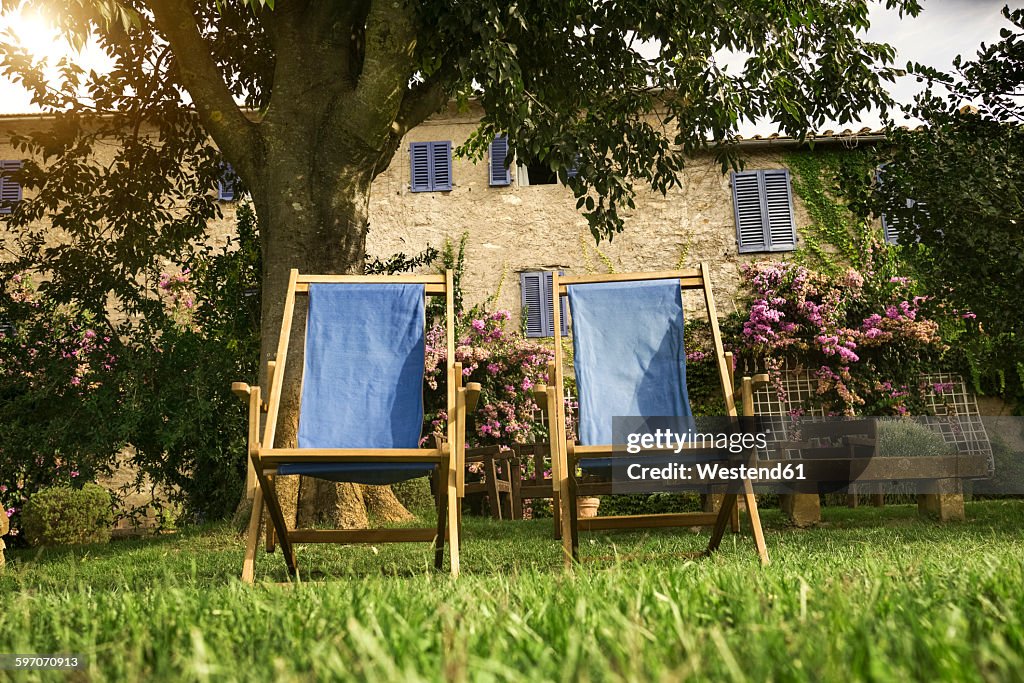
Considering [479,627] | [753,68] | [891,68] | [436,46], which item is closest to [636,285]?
[436,46]

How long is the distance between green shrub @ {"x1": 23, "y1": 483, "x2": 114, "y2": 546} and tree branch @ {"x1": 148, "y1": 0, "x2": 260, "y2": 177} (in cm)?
383

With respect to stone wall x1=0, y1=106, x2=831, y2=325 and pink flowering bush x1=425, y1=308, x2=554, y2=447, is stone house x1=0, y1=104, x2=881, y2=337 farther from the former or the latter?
pink flowering bush x1=425, y1=308, x2=554, y2=447

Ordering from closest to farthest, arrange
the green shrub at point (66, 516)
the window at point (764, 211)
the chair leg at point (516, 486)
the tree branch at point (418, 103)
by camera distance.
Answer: the tree branch at point (418, 103) → the green shrub at point (66, 516) → the chair leg at point (516, 486) → the window at point (764, 211)

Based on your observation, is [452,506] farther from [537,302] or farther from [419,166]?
[419,166]

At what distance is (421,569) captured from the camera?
3.53 meters

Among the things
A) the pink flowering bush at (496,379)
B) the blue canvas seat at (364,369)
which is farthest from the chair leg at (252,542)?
the pink flowering bush at (496,379)

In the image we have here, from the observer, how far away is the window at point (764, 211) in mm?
13305

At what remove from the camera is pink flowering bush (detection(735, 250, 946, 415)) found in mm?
11633

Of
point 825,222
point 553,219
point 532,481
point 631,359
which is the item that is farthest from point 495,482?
point 825,222

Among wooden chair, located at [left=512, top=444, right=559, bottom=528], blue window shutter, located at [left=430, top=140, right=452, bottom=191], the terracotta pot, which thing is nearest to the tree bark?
the terracotta pot

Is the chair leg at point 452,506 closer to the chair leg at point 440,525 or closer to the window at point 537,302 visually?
the chair leg at point 440,525

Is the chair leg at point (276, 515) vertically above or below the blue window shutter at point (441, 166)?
below

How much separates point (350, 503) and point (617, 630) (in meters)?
4.21

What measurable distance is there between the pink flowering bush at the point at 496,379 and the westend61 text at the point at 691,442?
22.8 ft
